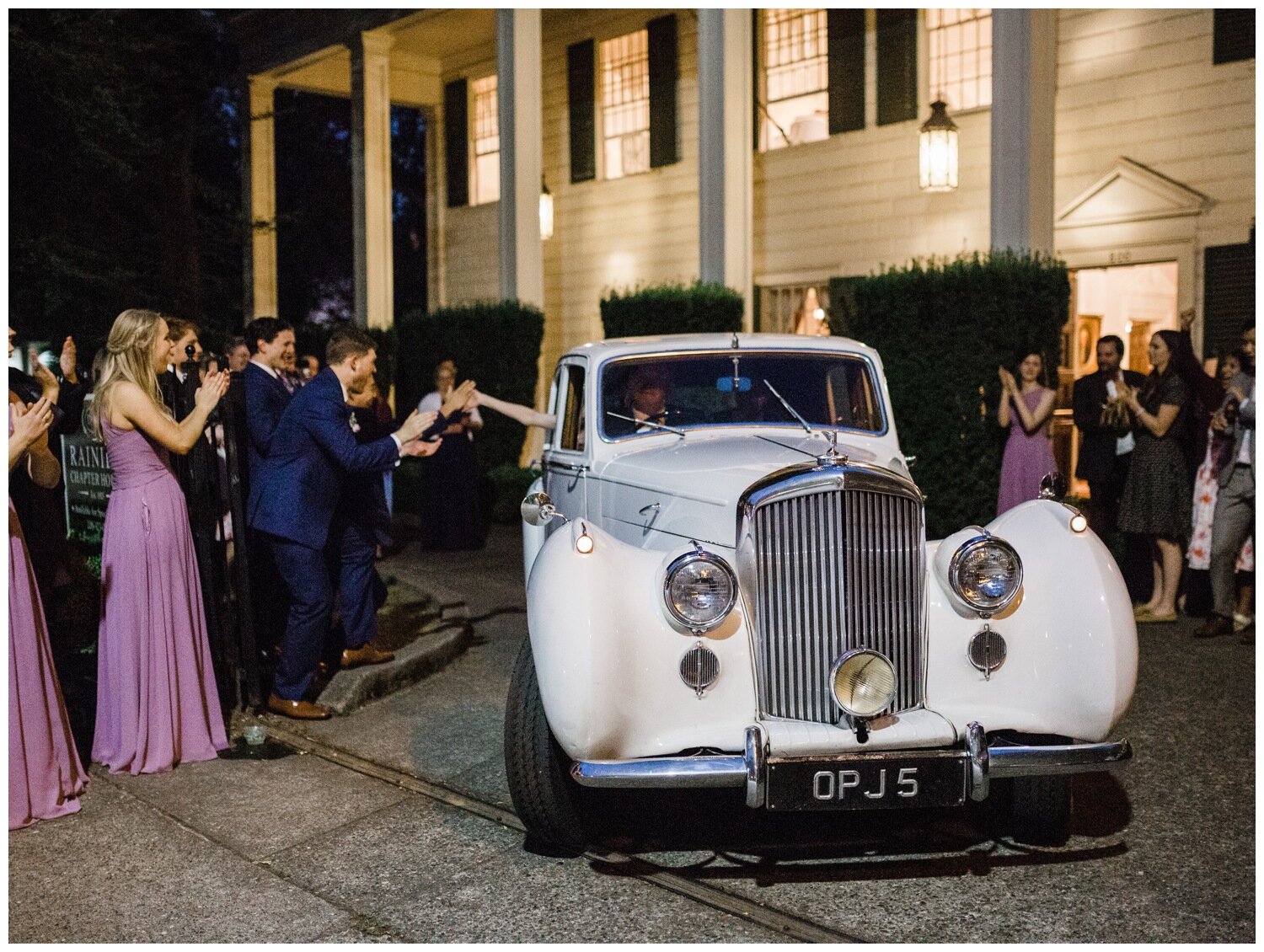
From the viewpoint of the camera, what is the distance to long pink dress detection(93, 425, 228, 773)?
5223mm

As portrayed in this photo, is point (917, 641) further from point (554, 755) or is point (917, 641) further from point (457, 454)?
point (457, 454)

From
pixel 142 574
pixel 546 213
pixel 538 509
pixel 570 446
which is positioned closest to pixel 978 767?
pixel 538 509

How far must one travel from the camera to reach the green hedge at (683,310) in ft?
41.3

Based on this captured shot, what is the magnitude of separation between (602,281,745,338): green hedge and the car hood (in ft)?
24.1

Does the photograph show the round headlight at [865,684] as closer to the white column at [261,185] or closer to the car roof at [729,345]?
the car roof at [729,345]

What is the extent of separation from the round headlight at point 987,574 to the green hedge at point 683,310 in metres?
8.56

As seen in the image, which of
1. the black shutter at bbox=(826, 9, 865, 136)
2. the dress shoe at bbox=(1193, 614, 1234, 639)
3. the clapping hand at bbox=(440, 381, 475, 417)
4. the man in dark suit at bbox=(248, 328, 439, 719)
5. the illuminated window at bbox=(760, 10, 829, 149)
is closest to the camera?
the clapping hand at bbox=(440, 381, 475, 417)

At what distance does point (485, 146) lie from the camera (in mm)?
19547

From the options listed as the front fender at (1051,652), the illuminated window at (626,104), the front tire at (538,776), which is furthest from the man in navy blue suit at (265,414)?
the illuminated window at (626,104)

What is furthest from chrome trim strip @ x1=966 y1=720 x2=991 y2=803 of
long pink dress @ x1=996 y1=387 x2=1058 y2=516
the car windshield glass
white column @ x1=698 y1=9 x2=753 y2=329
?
white column @ x1=698 y1=9 x2=753 y2=329

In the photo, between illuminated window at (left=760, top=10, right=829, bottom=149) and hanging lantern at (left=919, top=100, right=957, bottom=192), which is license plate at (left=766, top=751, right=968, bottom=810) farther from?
illuminated window at (left=760, top=10, right=829, bottom=149)

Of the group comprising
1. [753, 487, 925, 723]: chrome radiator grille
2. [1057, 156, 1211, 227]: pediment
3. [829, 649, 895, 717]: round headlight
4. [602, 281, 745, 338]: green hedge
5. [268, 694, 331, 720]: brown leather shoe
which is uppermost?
[1057, 156, 1211, 227]: pediment

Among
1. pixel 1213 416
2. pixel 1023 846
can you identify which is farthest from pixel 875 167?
pixel 1023 846

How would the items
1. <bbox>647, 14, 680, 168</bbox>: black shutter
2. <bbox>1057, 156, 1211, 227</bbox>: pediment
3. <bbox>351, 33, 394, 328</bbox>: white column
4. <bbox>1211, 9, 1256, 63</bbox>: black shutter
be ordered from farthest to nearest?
<bbox>351, 33, 394, 328</bbox>: white column, <bbox>647, 14, 680, 168</bbox>: black shutter, <bbox>1057, 156, 1211, 227</bbox>: pediment, <bbox>1211, 9, 1256, 63</bbox>: black shutter
